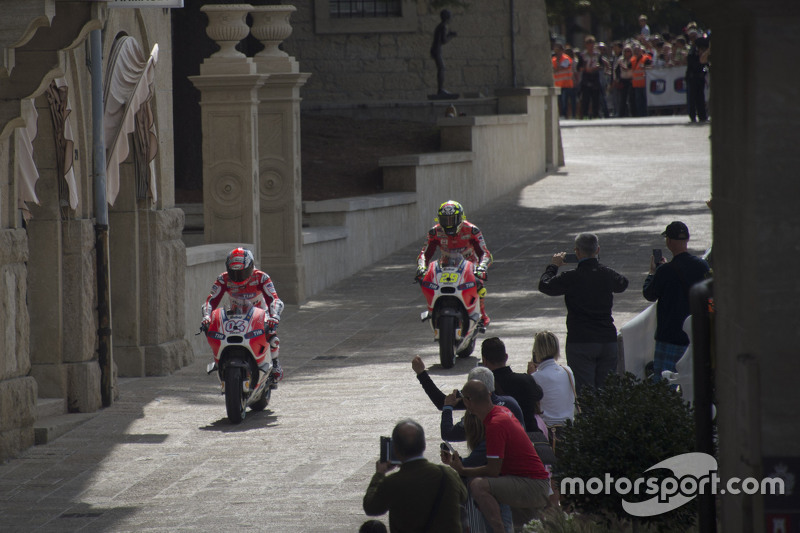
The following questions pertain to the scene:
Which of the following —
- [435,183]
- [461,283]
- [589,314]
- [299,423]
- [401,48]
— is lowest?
[299,423]

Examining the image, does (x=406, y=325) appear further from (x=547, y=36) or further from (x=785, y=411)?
(x=547, y=36)

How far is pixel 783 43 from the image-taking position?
425 cm

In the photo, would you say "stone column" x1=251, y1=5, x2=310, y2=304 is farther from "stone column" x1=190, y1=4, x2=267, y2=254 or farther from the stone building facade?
the stone building facade

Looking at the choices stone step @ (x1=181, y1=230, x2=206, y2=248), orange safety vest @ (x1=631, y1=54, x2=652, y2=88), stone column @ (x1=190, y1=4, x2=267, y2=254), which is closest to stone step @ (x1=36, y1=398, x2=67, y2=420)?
stone column @ (x1=190, y1=4, x2=267, y2=254)

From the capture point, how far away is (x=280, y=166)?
722 inches

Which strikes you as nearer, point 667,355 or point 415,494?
point 415,494

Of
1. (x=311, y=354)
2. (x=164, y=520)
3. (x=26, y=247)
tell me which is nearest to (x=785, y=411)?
(x=164, y=520)

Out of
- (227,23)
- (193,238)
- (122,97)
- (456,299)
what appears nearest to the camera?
(122,97)

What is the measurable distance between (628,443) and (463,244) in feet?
26.1

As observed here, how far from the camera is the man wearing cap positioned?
30.5 feet

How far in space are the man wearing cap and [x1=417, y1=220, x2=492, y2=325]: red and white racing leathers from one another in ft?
15.9

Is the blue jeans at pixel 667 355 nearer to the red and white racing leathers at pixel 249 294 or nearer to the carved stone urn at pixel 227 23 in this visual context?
the red and white racing leathers at pixel 249 294

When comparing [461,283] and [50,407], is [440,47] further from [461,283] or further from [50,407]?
[50,407]

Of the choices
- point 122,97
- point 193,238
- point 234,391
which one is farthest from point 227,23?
point 234,391
